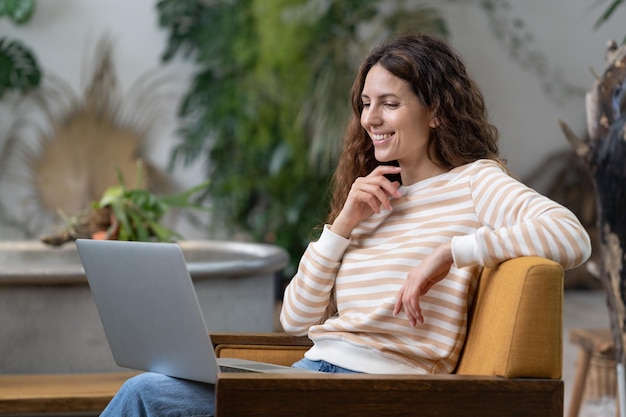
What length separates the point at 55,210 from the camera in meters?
6.56

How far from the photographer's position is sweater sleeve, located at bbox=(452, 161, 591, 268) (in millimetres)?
1792

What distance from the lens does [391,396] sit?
1.75m

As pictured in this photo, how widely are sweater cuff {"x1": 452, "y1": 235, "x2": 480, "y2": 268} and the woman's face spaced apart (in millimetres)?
310

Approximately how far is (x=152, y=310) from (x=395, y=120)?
633 mm

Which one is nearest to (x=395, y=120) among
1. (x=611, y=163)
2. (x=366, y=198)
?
(x=366, y=198)

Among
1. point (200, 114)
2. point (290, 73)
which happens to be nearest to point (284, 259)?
point (290, 73)

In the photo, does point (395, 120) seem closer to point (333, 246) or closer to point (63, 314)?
point (333, 246)

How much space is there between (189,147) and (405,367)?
15.6 ft

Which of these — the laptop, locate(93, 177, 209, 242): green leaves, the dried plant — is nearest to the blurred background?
the dried plant

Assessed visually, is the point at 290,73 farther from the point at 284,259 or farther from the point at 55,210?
the point at 284,259

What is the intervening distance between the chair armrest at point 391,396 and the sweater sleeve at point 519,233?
221 millimetres

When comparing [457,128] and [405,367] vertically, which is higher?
Answer: [457,128]

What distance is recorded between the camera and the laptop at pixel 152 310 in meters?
1.75

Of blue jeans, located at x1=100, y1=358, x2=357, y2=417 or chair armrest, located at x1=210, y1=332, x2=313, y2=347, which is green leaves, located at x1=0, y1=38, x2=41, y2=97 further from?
blue jeans, located at x1=100, y1=358, x2=357, y2=417
